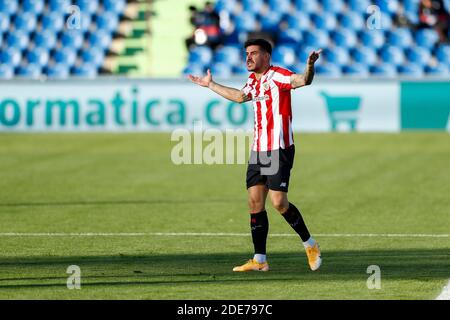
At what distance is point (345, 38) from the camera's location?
2998 cm

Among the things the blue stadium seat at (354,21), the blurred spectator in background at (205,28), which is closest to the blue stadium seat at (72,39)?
the blurred spectator in background at (205,28)

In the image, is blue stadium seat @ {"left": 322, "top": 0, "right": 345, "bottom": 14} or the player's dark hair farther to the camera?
blue stadium seat @ {"left": 322, "top": 0, "right": 345, "bottom": 14}

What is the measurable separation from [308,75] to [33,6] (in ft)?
75.8

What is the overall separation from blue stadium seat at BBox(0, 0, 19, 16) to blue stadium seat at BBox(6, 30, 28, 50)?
0.70 m

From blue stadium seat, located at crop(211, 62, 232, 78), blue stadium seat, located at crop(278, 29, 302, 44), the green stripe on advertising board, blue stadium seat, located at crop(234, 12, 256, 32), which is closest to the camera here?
the green stripe on advertising board

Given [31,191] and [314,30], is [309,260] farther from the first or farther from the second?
[314,30]

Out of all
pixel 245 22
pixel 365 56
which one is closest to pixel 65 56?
pixel 245 22

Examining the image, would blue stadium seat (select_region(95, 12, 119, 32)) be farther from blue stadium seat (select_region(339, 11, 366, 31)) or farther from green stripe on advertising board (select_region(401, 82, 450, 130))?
green stripe on advertising board (select_region(401, 82, 450, 130))

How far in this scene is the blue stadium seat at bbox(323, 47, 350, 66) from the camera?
29.2 metres

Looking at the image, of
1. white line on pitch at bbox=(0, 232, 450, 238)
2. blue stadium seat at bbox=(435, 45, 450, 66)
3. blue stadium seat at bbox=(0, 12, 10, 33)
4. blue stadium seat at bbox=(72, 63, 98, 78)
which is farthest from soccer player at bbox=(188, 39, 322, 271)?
blue stadium seat at bbox=(0, 12, 10, 33)

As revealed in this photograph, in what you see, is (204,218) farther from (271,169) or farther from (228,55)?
(228,55)

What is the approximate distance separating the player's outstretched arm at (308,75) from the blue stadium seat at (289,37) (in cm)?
1992
